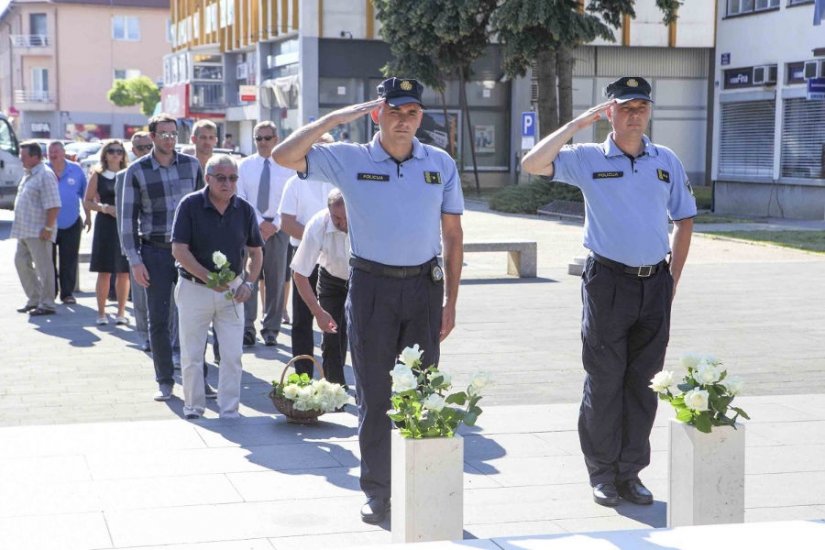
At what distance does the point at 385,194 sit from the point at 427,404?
3.77 feet

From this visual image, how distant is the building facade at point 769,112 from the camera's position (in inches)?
1181

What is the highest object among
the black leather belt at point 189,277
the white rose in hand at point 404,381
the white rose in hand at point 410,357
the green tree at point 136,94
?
the green tree at point 136,94

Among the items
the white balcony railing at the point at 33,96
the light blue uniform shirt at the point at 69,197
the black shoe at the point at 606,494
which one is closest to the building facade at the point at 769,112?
the light blue uniform shirt at the point at 69,197

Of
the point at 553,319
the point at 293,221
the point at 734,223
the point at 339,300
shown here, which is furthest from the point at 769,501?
the point at 734,223

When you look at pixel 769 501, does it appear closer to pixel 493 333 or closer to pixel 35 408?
pixel 35 408

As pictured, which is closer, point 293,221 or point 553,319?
point 293,221

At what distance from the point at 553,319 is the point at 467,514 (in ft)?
23.7

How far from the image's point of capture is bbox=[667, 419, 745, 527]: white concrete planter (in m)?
5.18

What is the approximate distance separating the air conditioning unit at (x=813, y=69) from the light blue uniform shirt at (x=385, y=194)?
25.6 meters

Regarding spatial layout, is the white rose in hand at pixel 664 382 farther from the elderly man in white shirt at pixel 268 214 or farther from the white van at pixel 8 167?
the white van at pixel 8 167

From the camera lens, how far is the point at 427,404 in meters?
4.95

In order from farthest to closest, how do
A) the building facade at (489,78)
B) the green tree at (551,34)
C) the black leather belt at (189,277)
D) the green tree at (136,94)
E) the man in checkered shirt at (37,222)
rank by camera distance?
the green tree at (136,94) → the building facade at (489,78) → the green tree at (551,34) → the man in checkered shirt at (37,222) → the black leather belt at (189,277)

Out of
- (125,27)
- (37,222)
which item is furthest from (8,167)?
(125,27)

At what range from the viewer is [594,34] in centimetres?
2945
